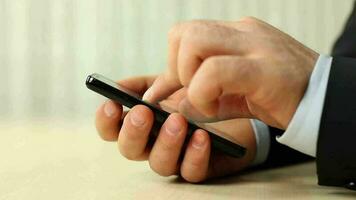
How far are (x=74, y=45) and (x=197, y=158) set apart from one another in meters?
1.19

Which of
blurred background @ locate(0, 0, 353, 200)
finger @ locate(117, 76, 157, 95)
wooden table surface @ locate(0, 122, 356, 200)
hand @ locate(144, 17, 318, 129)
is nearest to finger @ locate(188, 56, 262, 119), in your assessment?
hand @ locate(144, 17, 318, 129)

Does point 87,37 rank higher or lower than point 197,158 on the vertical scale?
lower

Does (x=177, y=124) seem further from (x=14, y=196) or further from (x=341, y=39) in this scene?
(x=341, y=39)

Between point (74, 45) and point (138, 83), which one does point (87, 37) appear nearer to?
point (74, 45)

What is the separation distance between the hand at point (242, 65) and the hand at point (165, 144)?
6 centimetres

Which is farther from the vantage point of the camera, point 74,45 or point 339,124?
point 74,45

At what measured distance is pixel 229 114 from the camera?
59 cm

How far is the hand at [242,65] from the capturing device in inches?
17.8

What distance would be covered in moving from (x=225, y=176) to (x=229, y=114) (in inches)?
2.9

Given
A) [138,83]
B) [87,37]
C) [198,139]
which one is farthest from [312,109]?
[87,37]

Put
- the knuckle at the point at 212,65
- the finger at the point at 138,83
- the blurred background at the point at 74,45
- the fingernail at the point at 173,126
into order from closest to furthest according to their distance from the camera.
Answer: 1. the knuckle at the point at 212,65
2. the fingernail at the point at 173,126
3. the finger at the point at 138,83
4. the blurred background at the point at 74,45

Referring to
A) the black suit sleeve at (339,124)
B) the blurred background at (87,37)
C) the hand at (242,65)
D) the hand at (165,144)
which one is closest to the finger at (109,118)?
the hand at (165,144)

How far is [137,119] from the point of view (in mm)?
545

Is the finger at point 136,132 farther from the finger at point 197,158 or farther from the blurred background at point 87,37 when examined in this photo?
the blurred background at point 87,37
